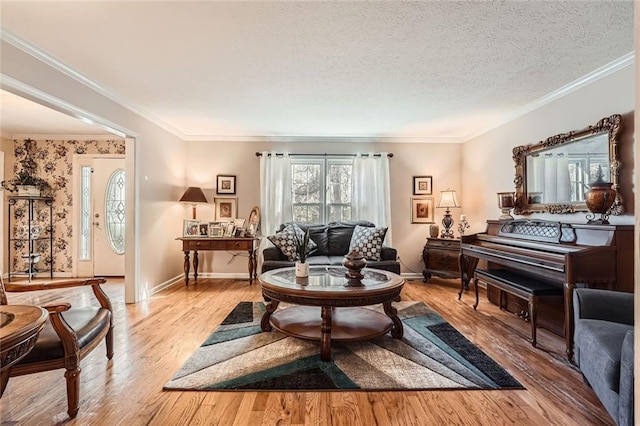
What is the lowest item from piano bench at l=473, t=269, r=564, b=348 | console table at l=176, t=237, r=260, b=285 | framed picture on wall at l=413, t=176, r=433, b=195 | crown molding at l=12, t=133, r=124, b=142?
piano bench at l=473, t=269, r=564, b=348

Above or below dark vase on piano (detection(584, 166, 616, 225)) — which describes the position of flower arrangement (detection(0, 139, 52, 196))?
above

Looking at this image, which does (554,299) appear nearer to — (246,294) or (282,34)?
(282,34)

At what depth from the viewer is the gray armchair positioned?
4.27 feet

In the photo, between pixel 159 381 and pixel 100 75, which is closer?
Answer: pixel 159 381

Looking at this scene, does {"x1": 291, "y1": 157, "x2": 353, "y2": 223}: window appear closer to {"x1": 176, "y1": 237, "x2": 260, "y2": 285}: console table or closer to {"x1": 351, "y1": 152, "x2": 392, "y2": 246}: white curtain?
{"x1": 351, "y1": 152, "x2": 392, "y2": 246}: white curtain

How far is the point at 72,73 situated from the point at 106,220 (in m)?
3.03

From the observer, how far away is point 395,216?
5039 millimetres

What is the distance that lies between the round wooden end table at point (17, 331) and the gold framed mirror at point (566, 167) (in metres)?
3.73

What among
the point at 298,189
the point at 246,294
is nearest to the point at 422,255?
the point at 298,189

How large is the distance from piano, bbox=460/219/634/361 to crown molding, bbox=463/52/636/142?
4.39 ft

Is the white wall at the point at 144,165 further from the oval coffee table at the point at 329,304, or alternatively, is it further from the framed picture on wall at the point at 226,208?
the oval coffee table at the point at 329,304

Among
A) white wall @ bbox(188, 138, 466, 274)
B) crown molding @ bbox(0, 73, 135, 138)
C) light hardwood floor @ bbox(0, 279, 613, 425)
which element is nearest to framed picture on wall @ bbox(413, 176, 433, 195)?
white wall @ bbox(188, 138, 466, 274)

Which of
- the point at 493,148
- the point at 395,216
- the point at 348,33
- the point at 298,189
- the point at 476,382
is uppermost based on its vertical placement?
the point at 348,33

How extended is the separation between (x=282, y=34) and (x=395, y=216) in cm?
355
